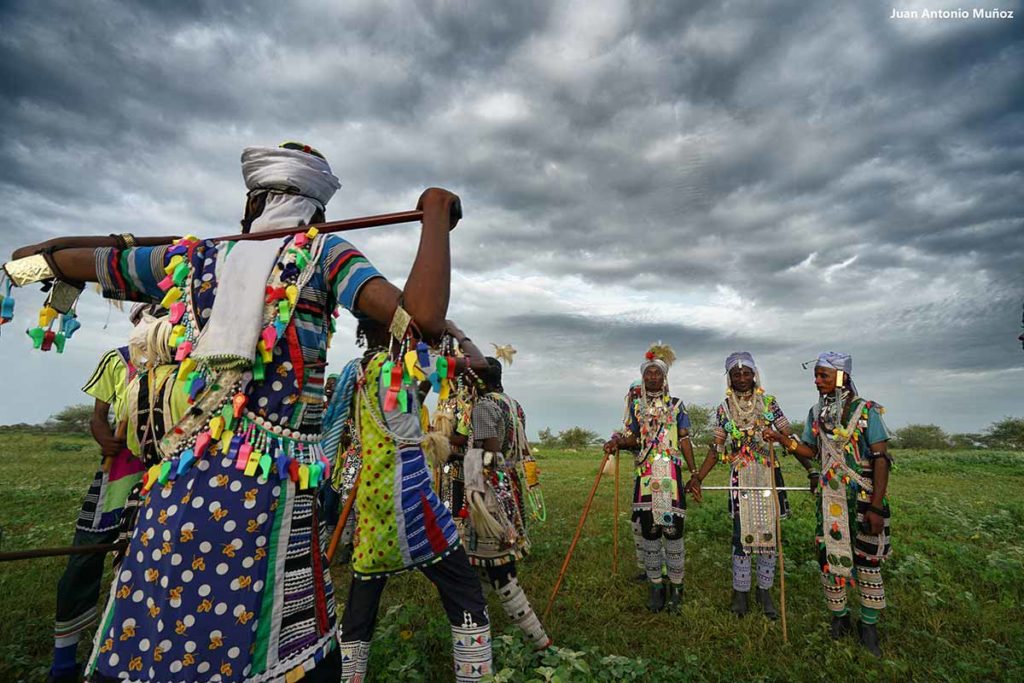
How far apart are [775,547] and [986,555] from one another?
151 inches

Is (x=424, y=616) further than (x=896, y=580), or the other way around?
(x=896, y=580)

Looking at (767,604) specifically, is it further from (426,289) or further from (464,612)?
(426,289)

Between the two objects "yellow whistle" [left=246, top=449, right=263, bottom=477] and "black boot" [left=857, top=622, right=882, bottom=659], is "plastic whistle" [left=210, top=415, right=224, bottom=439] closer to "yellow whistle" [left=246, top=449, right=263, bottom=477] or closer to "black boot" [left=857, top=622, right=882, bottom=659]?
"yellow whistle" [left=246, top=449, right=263, bottom=477]

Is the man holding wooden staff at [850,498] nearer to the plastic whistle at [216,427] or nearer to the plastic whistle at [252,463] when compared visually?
the plastic whistle at [252,463]

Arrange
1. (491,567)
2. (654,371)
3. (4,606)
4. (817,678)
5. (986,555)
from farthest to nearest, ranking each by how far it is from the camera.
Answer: (986,555) < (654,371) < (4,606) < (491,567) < (817,678)

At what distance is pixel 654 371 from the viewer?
7.04m

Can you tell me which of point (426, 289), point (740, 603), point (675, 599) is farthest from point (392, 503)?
point (740, 603)

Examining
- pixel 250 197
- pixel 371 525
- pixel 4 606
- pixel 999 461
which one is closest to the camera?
pixel 250 197

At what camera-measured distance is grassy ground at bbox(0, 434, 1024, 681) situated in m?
4.35

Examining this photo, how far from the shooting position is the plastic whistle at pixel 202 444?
5.38 ft

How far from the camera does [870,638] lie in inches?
202

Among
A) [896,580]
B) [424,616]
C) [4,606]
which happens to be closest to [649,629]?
[424,616]

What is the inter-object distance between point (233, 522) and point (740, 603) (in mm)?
6040

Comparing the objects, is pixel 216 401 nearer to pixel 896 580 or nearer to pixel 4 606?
pixel 4 606
